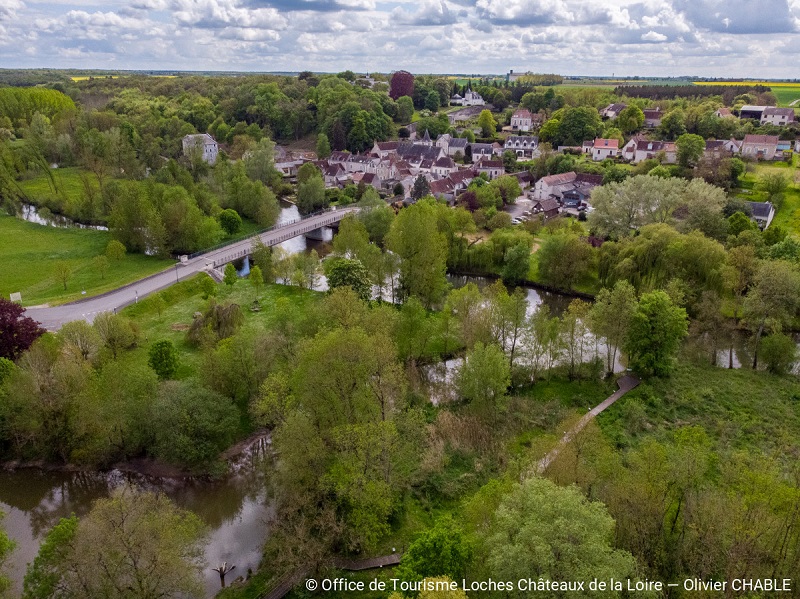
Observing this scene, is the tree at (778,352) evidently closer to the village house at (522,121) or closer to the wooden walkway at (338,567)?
the wooden walkway at (338,567)

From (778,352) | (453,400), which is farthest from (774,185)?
(453,400)

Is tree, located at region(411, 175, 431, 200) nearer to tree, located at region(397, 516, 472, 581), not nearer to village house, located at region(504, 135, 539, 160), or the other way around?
village house, located at region(504, 135, 539, 160)

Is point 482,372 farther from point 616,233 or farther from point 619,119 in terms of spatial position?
point 619,119

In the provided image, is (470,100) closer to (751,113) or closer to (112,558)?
(751,113)

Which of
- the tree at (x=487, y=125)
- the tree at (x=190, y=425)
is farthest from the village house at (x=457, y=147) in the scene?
the tree at (x=190, y=425)

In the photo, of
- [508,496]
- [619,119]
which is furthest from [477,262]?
[619,119]

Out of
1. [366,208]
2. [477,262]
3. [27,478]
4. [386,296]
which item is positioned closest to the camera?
[27,478]

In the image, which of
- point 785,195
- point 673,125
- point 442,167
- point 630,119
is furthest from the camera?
point 630,119
